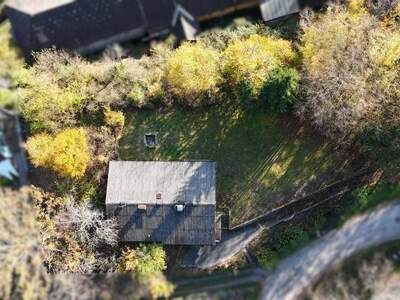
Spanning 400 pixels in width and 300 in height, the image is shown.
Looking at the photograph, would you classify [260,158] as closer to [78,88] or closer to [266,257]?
[266,257]

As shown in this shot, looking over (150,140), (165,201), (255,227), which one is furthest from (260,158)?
(150,140)

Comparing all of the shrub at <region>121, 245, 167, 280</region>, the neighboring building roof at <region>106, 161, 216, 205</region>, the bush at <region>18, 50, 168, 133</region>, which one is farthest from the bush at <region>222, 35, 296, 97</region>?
the shrub at <region>121, 245, 167, 280</region>

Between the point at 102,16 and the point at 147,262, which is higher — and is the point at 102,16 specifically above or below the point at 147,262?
above

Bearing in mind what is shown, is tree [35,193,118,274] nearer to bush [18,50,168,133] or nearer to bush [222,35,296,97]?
bush [18,50,168,133]

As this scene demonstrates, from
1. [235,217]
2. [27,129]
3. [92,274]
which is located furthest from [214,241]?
[27,129]

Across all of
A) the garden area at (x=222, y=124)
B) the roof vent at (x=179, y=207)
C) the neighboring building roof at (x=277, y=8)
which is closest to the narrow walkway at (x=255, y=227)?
the garden area at (x=222, y=124)

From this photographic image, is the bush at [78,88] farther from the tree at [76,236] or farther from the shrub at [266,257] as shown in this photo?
the shrub at [266,257]
